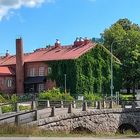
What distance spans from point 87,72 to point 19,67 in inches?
552

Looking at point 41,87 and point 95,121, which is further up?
point 41,87

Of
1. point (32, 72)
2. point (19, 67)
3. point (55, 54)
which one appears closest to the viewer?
point (55, 54)

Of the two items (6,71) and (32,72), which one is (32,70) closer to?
(32,72)

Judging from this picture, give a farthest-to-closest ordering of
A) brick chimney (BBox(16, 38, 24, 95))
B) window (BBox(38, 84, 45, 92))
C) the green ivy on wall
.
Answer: brick chimney (BBox(16, 38, 24, 95)) < window (BBox(38, 84, 45, 92)) < the green ivy on wall

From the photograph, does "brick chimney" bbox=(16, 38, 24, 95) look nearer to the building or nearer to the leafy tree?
the building

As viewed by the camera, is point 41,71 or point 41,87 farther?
point 41,71

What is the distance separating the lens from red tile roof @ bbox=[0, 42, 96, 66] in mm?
87625

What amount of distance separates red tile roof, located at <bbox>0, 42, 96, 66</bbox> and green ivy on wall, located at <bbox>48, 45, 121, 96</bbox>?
0.98 m

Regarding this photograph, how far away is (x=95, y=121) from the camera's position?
1885 inches

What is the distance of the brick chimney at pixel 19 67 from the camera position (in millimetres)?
92438

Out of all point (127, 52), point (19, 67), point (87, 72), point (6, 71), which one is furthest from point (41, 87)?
point (127, 52)

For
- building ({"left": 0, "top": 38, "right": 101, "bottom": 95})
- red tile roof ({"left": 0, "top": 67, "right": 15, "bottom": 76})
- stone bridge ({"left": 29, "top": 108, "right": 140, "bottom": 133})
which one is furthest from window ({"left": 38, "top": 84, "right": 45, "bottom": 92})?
stone bridge ({"left": 29, "top": 108, "right": 140, "bottom": 133})

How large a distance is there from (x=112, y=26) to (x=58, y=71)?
2644 cm

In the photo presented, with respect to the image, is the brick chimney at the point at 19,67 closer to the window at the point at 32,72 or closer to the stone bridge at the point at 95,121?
the window at the point at 32,72
